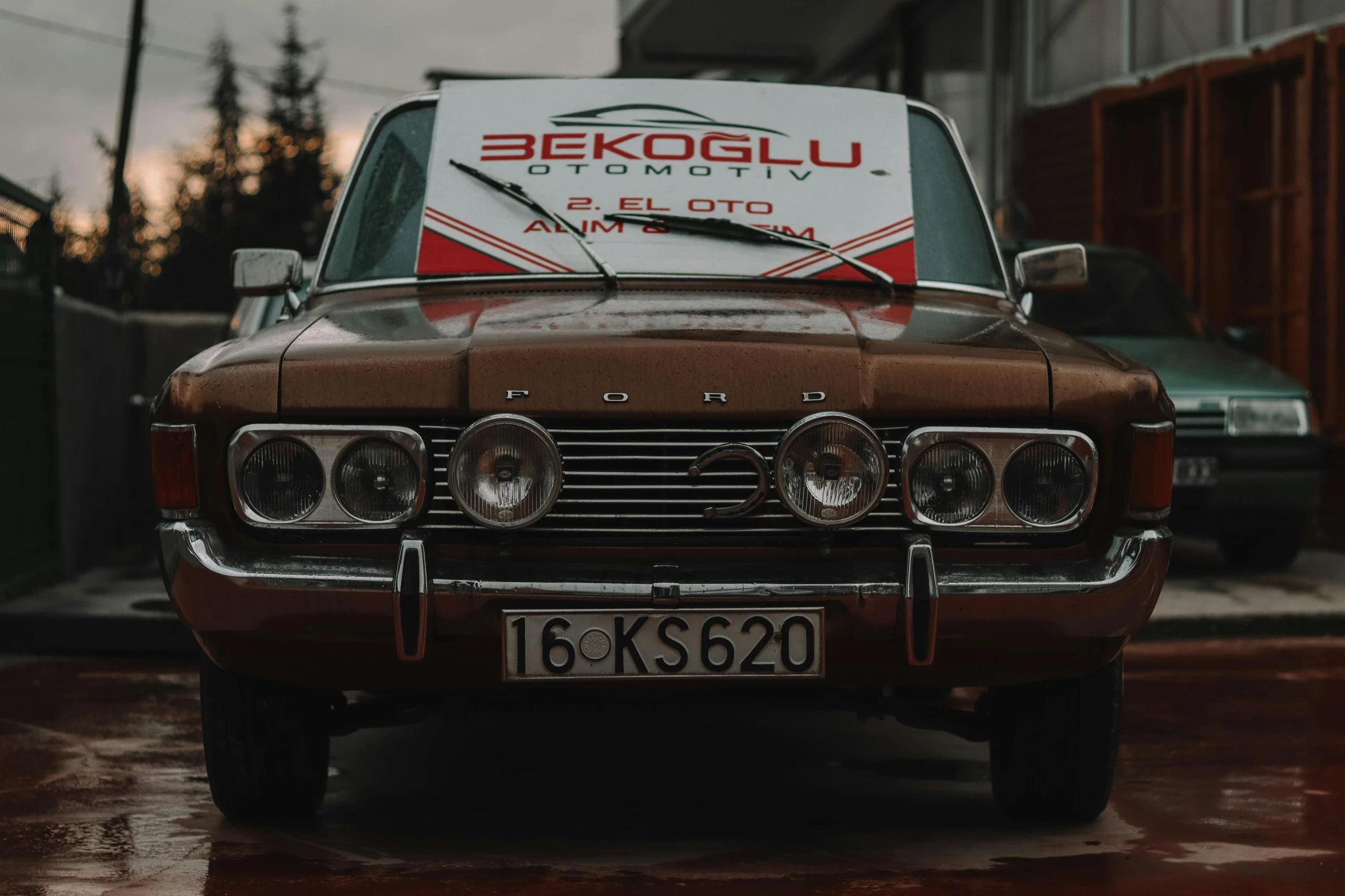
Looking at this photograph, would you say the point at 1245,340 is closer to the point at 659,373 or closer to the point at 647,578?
the point at 659,373

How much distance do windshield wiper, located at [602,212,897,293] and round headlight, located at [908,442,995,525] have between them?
1138mm

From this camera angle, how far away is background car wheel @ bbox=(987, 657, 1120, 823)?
13.0 feet

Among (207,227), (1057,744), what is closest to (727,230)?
(1057,744)

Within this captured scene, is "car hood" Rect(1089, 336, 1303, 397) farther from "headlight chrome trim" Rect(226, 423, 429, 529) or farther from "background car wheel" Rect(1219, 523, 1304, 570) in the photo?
"headlight chrome trim" Rect(226, 423, 429, 529)

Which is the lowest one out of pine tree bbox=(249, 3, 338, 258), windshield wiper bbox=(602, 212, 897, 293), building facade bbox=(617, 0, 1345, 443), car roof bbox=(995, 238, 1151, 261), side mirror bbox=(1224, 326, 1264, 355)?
side mirror bbox=(1224, 326, 1264, 355)

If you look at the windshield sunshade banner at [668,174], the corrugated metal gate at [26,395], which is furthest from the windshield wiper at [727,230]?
the corrugated metal gate at [26,395]

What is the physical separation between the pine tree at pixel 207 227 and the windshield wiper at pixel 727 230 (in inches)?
1742

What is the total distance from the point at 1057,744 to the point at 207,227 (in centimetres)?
5141

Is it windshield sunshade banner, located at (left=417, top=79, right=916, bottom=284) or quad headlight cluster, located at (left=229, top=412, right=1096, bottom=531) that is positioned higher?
windshield sunshade banner, located at (left=417, top=79, right=916, bottom=284)

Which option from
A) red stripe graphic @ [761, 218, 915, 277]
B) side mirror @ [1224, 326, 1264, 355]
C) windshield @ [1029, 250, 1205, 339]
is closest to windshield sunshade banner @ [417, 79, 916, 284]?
red stripe graphic @ [761, 218, 915, 277]

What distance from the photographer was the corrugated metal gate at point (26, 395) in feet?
27.0

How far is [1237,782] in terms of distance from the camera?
15.7 ft

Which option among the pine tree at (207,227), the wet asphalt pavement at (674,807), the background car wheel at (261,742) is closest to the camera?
the wet asphalt pavement at (674,807)

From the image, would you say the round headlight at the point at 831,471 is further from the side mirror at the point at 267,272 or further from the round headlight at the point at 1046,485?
the side mirror at the point at 267,272
